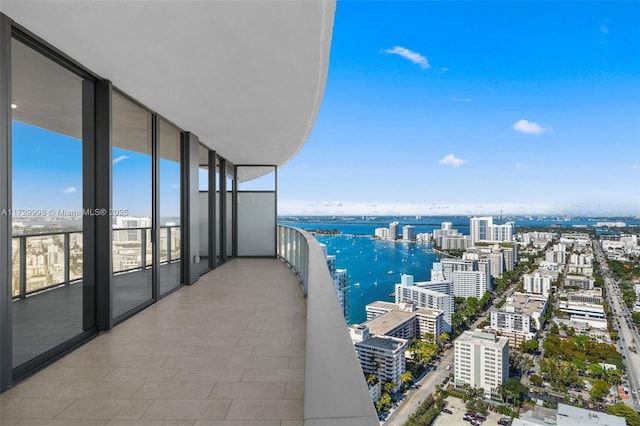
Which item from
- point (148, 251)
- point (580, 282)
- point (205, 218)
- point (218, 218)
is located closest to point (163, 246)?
point (148, 251)

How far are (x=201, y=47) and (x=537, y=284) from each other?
15501 mm

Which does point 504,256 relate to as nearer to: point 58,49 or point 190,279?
point 190,279

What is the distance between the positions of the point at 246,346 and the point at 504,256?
55.0 feet

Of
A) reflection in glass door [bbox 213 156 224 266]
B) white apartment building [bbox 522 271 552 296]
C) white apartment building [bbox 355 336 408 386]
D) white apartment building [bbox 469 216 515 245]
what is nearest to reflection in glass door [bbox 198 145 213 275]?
reflection in glass door [bbox 213 156 224 266]

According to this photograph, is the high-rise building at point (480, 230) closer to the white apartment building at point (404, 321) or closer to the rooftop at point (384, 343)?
the white apartment building at point (404, 321)

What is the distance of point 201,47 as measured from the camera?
3.19 metres

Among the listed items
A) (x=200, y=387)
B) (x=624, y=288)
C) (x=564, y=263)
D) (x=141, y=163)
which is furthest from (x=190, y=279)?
(x=564, y=263)

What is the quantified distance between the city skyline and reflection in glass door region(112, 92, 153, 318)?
5614 millimetres

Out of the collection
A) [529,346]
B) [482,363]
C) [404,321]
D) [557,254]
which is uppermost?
[557,254]

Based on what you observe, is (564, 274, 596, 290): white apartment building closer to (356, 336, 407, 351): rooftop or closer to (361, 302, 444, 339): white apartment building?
(361, 302, 444, 339): white apartment building

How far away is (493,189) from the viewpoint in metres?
44.2

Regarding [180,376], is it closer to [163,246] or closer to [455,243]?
[163,246]

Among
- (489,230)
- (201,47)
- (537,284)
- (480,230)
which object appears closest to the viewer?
(201,47)

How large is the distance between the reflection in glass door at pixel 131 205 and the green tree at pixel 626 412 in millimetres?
9111
